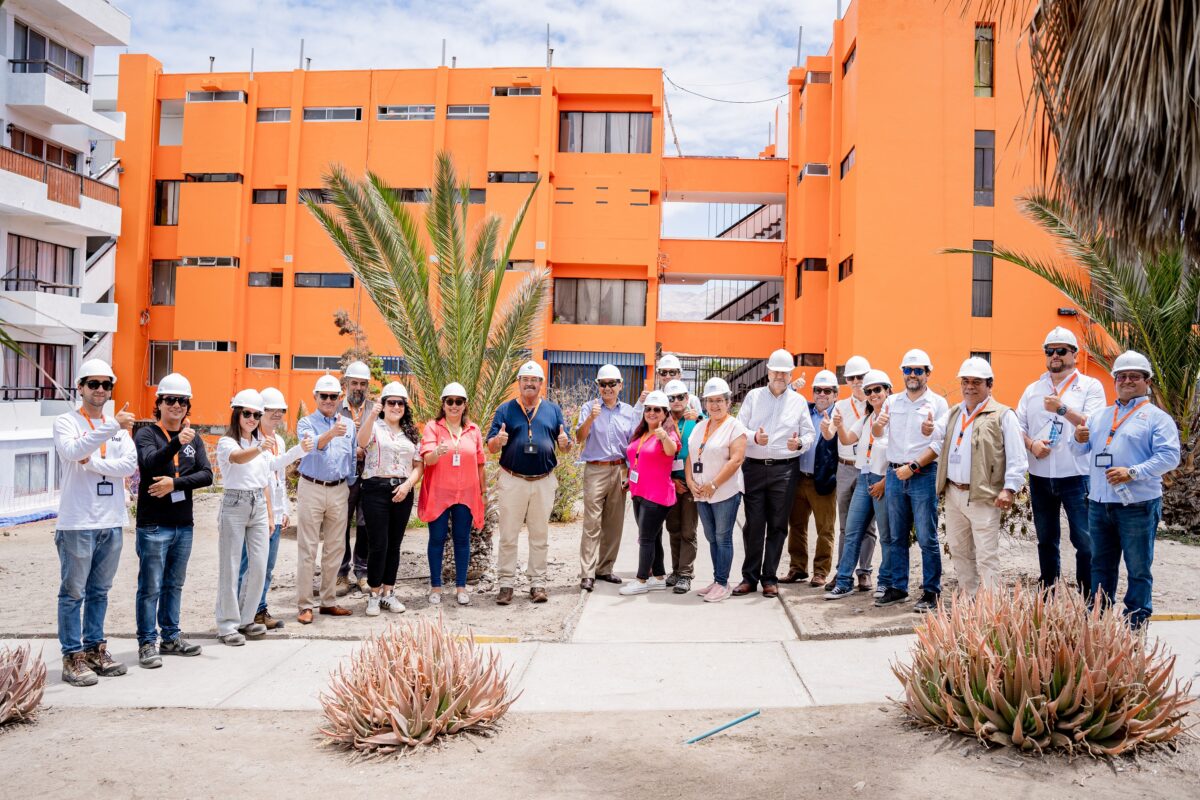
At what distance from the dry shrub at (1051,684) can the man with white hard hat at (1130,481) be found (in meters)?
1.47

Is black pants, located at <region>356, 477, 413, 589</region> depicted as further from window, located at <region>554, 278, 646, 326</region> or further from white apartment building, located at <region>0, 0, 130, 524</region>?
window, located at <region>554, 278, 646, 326</region>

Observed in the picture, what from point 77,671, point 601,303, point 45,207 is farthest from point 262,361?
point 77,671

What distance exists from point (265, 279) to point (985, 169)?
24.4 metres

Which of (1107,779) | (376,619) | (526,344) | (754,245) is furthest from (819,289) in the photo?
(1107,779)

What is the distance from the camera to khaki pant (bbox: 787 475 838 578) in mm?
8852

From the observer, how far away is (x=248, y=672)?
254 inches

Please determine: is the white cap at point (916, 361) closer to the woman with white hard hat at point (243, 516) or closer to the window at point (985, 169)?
the woman with white hard hat at point (243, 516)

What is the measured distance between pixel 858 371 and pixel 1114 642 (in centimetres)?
449

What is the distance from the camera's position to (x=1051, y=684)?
470 centimetres

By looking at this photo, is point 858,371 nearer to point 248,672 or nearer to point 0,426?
point 248,672

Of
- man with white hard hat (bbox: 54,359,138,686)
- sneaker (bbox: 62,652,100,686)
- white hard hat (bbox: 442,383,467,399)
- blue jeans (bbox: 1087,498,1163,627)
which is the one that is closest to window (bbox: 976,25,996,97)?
blue jeans (bbox: 1087,498,1163,627)

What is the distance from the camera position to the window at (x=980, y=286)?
85.4 feet

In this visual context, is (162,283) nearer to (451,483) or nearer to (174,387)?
(451,483)

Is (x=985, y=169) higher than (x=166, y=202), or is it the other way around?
(x=166, y=202)
